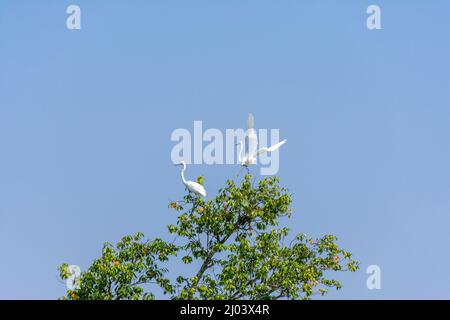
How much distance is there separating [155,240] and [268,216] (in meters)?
2.59

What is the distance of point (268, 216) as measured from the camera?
24031 mm

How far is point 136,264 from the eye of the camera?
23.8m
